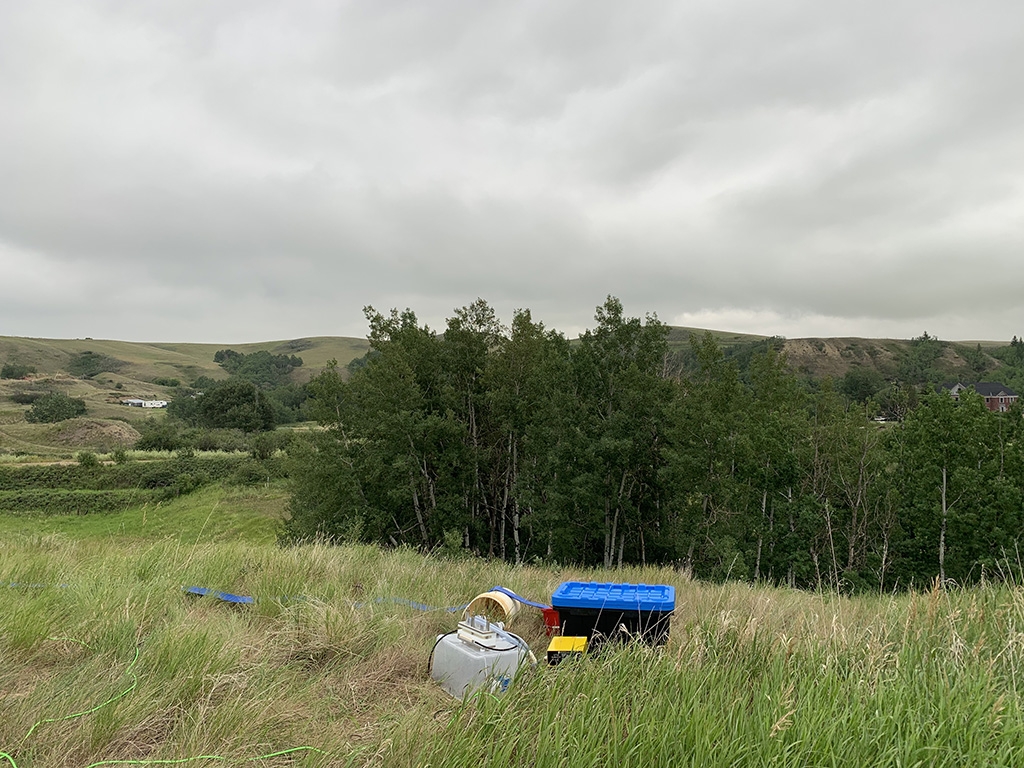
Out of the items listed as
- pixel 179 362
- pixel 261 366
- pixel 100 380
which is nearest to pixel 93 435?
pixel 100 380

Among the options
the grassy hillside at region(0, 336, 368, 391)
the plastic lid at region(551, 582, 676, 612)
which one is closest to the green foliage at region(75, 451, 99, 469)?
the plastic lid at region(551, 582, 676, 612)

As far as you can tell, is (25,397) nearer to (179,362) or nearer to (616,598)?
(179,362)

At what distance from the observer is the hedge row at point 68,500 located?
112 feet

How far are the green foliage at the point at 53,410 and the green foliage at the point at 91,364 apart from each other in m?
68.9

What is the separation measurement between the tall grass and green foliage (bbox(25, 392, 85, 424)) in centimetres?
8460

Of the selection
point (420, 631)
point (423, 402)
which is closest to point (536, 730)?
point (420, 631)

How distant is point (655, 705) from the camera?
2078 mm

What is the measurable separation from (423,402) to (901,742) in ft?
65.3

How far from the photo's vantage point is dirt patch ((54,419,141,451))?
2227 inches

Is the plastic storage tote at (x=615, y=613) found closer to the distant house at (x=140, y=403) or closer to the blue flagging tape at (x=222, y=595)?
the blue flagging tape at (x=222, y=595)

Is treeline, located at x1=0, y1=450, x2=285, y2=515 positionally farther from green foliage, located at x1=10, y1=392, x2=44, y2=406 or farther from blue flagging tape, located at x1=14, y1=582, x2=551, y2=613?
green foliage, located at x1=10, y1=392, x2=44, y2=406

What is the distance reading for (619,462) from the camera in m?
19.4

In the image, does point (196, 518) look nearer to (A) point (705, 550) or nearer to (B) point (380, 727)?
(A) point (705, 550)

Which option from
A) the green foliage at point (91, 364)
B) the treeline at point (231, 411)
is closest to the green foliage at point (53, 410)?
the treeline at point (231, 411)
